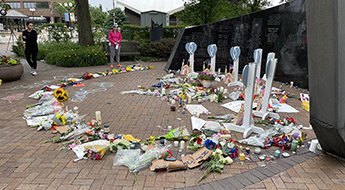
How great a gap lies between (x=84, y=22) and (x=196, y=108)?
9547 mm

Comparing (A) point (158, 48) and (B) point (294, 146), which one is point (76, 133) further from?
(A) point (158, 48)

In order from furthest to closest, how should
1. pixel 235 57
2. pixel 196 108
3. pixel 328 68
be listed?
pixel 235 57 < pixel 196 108 < pixel 328 68

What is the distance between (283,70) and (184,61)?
12.8 ft

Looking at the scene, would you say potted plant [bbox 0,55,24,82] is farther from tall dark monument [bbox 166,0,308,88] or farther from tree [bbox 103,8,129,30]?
tree [bbox 103,8,129,30]

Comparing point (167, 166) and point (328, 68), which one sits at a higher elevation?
point (328, 68)

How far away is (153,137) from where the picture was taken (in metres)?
3.77

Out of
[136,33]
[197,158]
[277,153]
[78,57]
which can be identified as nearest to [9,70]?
[78,57]

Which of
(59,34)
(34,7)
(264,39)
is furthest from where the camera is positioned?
(34,7)

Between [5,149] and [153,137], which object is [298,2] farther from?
[5,149]

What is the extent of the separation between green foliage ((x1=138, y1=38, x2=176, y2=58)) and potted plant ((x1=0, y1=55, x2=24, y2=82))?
7.08m

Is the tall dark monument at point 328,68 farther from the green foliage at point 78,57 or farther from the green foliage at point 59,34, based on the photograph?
the green foliage at point 59,34

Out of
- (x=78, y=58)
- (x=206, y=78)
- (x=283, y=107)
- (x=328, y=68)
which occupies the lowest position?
(x=283, y=107)

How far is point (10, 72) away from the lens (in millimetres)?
7434

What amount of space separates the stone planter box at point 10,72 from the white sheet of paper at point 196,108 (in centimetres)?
603
